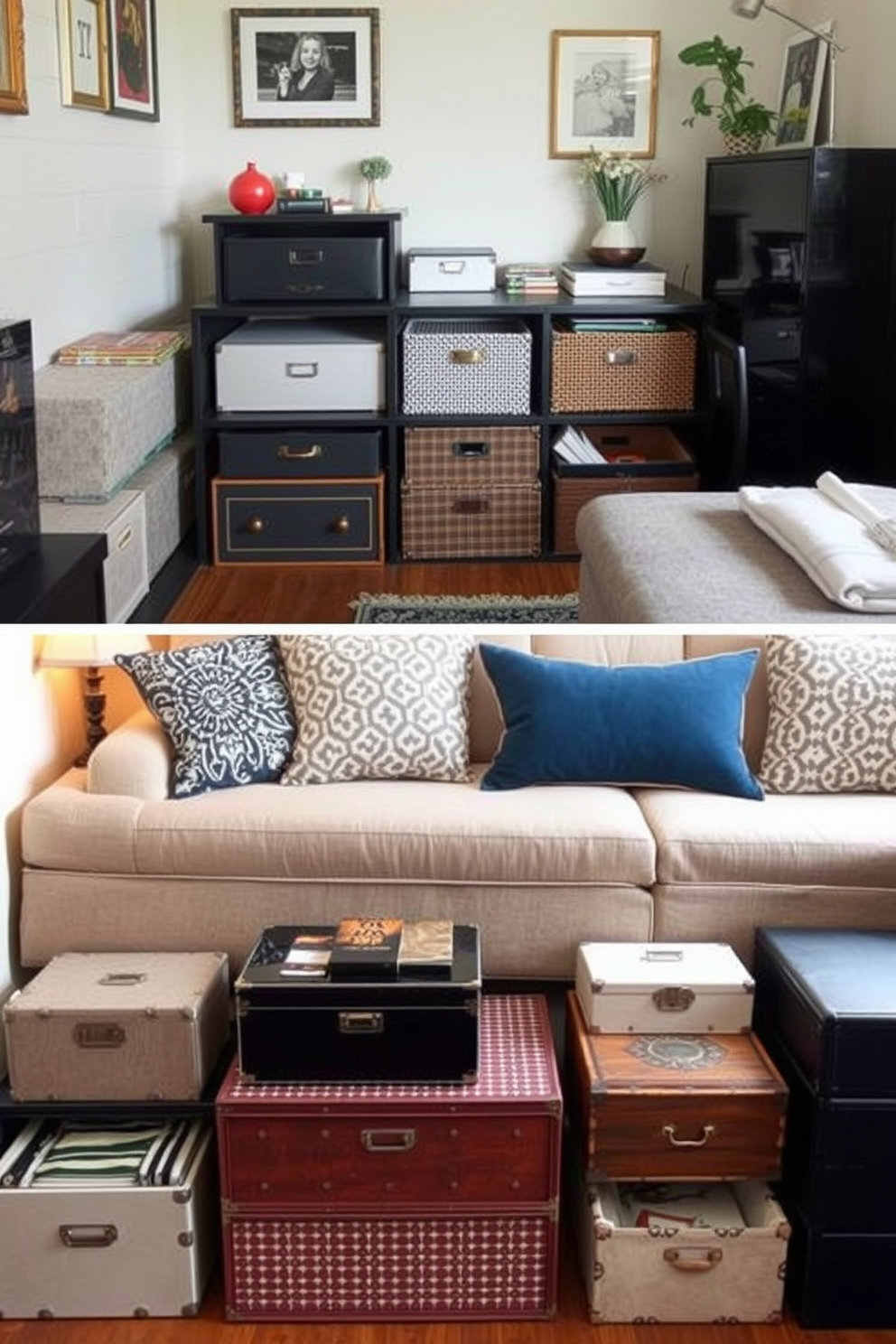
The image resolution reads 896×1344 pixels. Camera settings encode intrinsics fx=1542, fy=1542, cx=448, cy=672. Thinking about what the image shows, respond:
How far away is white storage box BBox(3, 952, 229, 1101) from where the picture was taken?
1.14 m

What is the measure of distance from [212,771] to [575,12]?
0.74 m

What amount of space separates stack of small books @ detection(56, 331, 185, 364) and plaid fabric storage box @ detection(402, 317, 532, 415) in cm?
35

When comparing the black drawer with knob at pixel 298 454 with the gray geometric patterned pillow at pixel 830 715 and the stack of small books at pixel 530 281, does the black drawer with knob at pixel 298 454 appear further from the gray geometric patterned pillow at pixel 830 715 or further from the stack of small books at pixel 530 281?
the gray geometric patterned pillow at pixel 830 715

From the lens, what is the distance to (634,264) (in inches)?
91.9

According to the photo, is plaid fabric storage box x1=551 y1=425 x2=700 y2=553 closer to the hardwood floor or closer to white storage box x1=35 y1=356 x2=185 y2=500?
the hardwood floor

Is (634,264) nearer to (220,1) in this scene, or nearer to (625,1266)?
(625,1266)

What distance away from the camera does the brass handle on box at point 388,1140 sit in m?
1.12

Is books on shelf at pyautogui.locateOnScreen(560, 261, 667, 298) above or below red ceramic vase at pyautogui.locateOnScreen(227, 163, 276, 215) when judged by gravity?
below

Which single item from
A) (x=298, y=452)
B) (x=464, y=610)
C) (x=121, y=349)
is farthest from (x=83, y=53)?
(x=298, y=452)

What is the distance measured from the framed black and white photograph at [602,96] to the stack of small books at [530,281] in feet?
0.53

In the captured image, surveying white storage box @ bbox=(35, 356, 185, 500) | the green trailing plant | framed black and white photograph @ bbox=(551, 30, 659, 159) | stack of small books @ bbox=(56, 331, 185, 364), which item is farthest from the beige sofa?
the green trailing plant

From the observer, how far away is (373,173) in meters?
2.13

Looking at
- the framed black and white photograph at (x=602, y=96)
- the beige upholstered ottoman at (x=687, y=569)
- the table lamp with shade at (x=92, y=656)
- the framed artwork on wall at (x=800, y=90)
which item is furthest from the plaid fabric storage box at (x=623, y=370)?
the table lamp with shade at (x=92, y=656)

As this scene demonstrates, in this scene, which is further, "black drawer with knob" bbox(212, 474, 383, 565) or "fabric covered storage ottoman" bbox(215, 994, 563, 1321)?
"black drawer with knob" bbox(212, 474, 383, 565)
